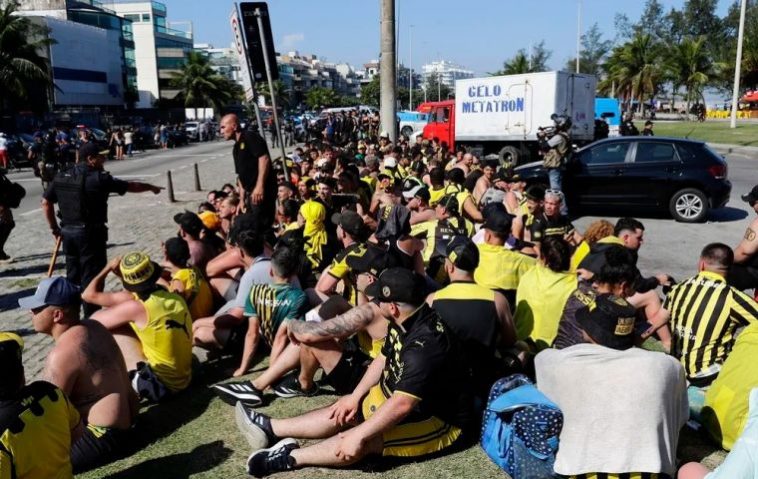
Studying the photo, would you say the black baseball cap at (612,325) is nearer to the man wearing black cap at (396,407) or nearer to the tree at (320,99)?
the man wearing black cap at (396,407)

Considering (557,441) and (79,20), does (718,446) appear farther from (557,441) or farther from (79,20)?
(79,20)

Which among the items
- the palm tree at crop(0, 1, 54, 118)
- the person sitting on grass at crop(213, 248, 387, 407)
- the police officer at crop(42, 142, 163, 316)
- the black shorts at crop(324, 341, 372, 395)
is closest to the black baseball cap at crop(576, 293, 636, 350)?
the person sitting on grass at crop(213, 248, 387, 407)

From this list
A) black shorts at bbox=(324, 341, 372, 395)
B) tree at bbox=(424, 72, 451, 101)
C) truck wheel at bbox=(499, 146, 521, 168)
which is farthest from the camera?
tree at bbox=(424, 72, 451, 101)

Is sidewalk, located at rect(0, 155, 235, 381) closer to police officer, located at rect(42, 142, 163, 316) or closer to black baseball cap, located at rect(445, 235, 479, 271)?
police officer, located at rect(42, 142, 163, 316)

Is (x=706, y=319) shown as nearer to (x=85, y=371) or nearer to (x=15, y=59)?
(x=85, y=371)

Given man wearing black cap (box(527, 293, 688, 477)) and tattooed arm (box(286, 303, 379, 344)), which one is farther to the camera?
tattooed arm (box(286, 303, 379, 344))

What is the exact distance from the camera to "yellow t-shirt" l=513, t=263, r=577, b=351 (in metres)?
4.75

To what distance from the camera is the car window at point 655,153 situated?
12.0m

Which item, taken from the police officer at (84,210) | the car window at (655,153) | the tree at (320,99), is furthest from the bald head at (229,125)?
the tree at (320,99)

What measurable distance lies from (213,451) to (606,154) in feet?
34.1

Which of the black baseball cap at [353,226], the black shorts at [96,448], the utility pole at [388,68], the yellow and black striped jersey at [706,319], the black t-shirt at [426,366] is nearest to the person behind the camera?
the black t-shirt at [426,366]

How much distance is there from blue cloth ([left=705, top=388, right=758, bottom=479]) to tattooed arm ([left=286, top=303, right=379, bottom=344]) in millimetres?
2524

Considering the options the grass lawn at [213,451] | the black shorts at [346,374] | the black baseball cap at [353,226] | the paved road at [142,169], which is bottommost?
the grass lawn at [213,451]

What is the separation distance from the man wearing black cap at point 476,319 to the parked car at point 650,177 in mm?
8867
